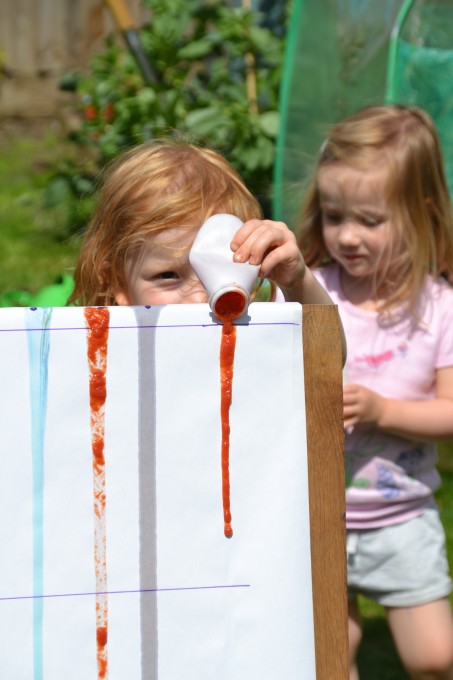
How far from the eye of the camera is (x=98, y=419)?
51.1 inches

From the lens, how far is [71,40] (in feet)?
26.0

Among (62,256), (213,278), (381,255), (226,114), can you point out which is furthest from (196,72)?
(213,278)

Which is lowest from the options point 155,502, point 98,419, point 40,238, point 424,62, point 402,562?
point 40,238

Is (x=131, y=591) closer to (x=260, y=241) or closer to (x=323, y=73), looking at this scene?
(x=260, y=241)

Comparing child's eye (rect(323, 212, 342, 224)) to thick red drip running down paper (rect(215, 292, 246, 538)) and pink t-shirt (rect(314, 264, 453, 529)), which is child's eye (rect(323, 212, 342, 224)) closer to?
pink t-shirt (rect(314, 264, 453, 529))

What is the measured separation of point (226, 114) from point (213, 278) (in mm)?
3465

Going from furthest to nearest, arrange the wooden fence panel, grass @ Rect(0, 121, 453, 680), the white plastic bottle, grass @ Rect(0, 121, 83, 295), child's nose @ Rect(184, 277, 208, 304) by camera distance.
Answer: the wooden fence panel → grass @ Rect(0, 121, 83, 295) → grass @ Rect(0, 121, 453, 680) → child's nose @ Rect(184, 277, 208, 304) → the white plastic bottle

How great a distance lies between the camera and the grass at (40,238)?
3.00 metres

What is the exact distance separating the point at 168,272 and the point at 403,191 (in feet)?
2.62

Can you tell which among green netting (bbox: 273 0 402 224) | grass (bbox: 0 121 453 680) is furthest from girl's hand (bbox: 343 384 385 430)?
green netting (bbox: 273 0 402 224)

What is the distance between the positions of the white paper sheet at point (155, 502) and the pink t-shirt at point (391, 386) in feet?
3.12

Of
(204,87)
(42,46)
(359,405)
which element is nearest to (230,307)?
(359,405)

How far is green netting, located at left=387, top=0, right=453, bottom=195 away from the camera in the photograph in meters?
3.28

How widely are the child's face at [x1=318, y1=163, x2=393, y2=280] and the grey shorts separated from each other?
0.59 meters
